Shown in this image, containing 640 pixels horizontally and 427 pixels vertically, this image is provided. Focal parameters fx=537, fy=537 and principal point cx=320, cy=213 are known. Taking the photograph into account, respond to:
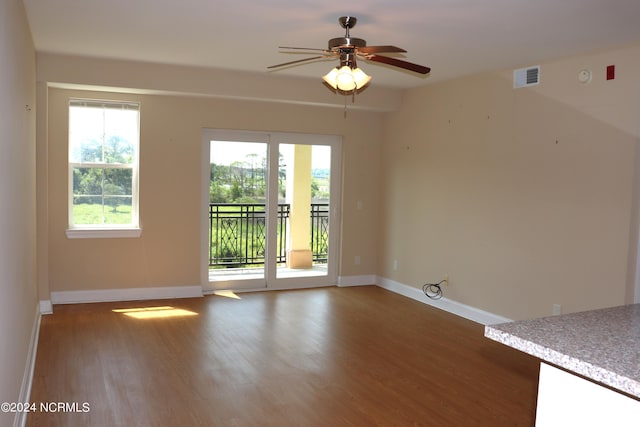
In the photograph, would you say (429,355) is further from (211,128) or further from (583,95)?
(211,128)

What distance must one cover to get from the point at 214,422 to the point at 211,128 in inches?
154

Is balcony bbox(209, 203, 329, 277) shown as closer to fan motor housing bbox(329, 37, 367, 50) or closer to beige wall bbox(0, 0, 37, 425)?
beige wall bbox(0, 0, 37, 425)

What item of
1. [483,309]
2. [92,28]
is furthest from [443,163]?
[92,28]

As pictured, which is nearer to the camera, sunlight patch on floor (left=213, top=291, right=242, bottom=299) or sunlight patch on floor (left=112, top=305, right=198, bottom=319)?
sunlight patch on floor (left=112, top=305, right=198, bottom=319)

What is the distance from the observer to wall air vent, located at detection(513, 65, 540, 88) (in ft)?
16.1

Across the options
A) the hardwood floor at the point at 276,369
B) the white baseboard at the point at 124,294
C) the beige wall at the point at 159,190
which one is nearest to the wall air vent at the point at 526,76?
the hardwood floor at the point at 276,369

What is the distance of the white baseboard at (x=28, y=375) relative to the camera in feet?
9.74

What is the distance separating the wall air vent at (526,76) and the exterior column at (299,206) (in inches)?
108

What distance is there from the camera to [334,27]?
12.9ft

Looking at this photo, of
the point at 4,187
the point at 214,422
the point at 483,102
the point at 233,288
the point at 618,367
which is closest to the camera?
the point at 618,367

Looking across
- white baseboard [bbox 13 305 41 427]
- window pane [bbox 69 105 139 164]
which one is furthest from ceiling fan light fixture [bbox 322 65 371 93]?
window pane [bbox 69 105 139 164]

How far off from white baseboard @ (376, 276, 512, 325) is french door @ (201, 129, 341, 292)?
774mm

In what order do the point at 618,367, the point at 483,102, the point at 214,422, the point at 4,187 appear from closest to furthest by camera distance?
the point at 618,367, the point at 4,187, the point at 214,422, the point at 483,102

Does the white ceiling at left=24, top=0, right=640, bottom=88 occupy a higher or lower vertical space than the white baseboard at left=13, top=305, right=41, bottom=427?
higher
